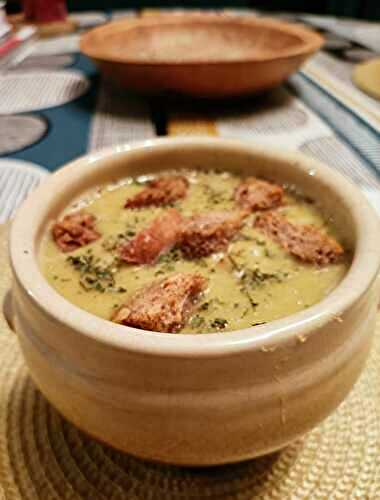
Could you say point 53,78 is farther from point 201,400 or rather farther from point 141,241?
point 201,400

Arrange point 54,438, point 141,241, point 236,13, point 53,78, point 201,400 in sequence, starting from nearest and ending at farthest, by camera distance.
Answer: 1. point 201,400
2. point 54,438
3. point 141,241
4. point 53,78
5. point 236,13

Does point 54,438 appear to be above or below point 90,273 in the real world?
below

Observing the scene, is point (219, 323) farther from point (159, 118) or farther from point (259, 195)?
point (159, 118)

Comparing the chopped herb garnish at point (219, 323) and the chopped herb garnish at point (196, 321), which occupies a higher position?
the chopped herb garnish at point (219, 323)

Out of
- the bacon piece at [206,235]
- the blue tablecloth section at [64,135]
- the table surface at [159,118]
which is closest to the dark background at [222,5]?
the table surface at [159,118]

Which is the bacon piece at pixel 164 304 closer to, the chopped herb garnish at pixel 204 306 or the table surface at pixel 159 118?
the chopped herb garnish at pixel 204 306

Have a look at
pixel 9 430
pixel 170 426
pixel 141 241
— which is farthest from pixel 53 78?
pixel 170 426

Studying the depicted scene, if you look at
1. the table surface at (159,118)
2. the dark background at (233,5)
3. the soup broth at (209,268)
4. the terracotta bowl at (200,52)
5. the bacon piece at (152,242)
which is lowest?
the dark background at (233,5)
